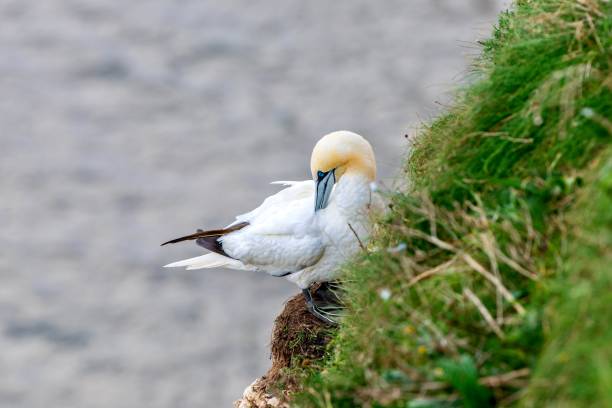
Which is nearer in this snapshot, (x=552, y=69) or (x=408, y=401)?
(x=408, y=401)

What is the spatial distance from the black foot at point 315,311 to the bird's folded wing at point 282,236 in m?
0.20

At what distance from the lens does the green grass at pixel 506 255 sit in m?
3.36

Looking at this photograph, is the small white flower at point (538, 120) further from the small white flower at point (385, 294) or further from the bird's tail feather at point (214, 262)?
the bird's tail feather at point (214, 262)

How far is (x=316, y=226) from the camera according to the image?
6.84 m

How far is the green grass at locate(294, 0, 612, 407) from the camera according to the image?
3.36m

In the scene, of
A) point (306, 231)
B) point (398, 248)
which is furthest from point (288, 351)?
point (398, 248)

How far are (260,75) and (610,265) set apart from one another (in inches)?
559

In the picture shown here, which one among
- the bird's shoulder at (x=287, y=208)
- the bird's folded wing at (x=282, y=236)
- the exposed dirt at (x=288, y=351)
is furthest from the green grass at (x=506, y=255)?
the bird's shoulder at (x=287, y=208)

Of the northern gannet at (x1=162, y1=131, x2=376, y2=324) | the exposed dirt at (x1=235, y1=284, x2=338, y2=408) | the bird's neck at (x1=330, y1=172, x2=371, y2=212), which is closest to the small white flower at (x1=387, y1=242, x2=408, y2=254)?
the exposed dirt at (x1=235, y1=284, x2=338, y2=408)

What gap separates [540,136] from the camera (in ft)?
14.5

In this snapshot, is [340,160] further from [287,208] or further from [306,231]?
[287,208]

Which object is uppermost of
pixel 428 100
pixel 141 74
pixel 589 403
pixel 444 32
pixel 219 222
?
pixel 141 74

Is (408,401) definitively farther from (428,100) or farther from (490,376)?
(428,100)

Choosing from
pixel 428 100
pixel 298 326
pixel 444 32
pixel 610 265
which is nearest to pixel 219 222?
pixel 428 100
